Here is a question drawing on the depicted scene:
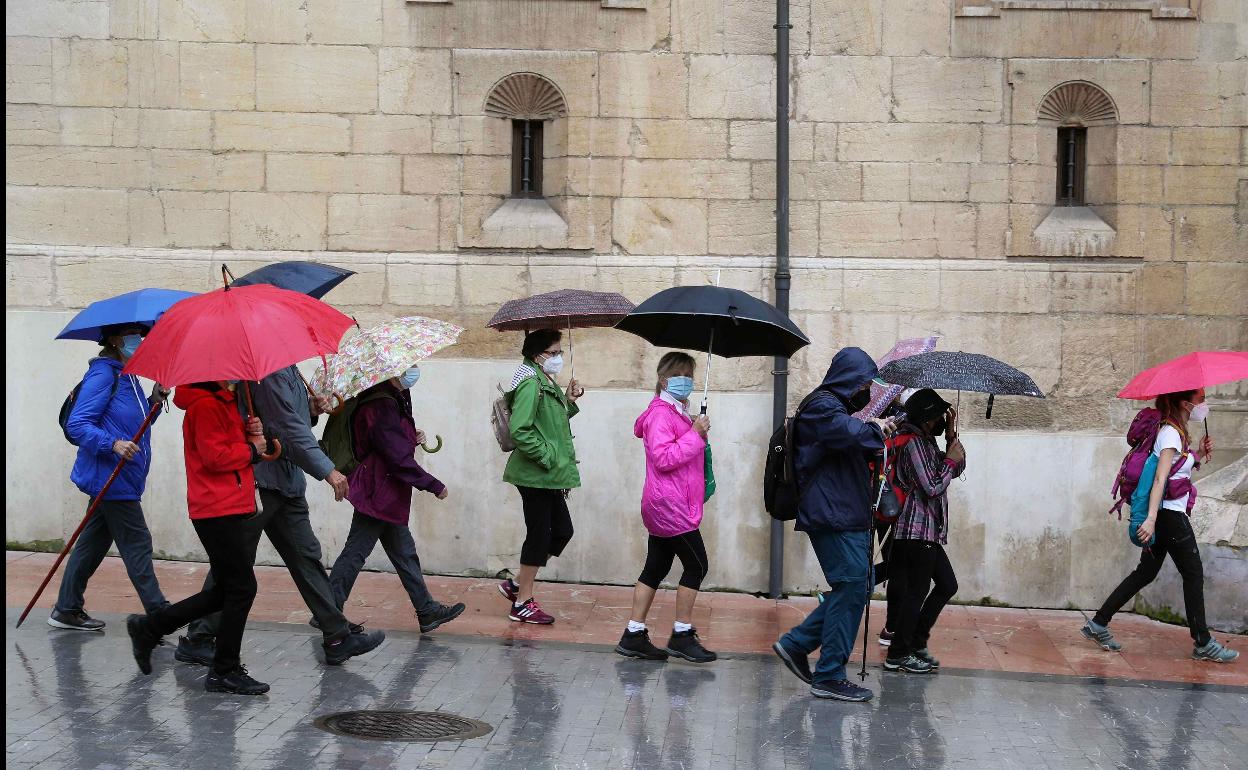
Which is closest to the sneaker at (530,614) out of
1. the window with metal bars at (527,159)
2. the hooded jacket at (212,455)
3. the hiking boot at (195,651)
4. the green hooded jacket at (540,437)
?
the green hooded jacket at (540,437)

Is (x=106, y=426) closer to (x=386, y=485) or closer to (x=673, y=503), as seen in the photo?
(x=386, y=485)

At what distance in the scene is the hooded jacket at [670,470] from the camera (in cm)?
769

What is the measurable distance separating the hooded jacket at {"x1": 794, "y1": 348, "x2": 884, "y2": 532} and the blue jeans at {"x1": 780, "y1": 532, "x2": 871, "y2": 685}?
0.09 meters

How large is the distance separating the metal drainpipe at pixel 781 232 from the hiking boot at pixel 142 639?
4.53 metres

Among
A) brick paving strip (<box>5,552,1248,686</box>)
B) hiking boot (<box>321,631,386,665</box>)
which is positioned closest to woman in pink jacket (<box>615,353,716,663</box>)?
brick paving strip (<box>5,552,1248,686</box>)

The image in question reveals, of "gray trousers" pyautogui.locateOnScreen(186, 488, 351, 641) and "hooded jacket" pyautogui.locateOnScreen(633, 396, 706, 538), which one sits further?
"hooded jacket" pyautogui.locateOnScreen(633, 396, 706, 538)

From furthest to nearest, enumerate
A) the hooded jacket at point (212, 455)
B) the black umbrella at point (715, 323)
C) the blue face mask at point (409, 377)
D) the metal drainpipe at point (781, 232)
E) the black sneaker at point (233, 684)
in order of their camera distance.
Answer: the metal drainpipe at point (781, 232) < the blue face mask at point (409, 377) < the black umbrella at point (715, 323) < the black sneaker at point (233, 684) < the hooded jacket at point (212, 455)

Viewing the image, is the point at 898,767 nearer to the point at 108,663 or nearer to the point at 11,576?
the point at 108,663

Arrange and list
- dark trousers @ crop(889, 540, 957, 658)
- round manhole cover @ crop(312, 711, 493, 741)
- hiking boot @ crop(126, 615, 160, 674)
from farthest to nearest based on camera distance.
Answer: dark trousers @ crop(889, 540, 957, 658)
hiking boot @ crop(126, 615, 160, 674)
round manhole cover @ crop(312, 711, 493, 741)

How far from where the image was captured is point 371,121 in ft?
32.9

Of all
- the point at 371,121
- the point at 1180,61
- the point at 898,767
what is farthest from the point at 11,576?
the point at 1180,61

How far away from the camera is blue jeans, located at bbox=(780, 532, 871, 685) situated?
Result: 708cm

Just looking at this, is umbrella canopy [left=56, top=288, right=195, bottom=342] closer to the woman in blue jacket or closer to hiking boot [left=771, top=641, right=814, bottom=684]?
the woman in blue jacket

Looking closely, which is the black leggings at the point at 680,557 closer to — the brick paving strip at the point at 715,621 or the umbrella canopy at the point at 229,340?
the brick paving strip at the point at 715,621
